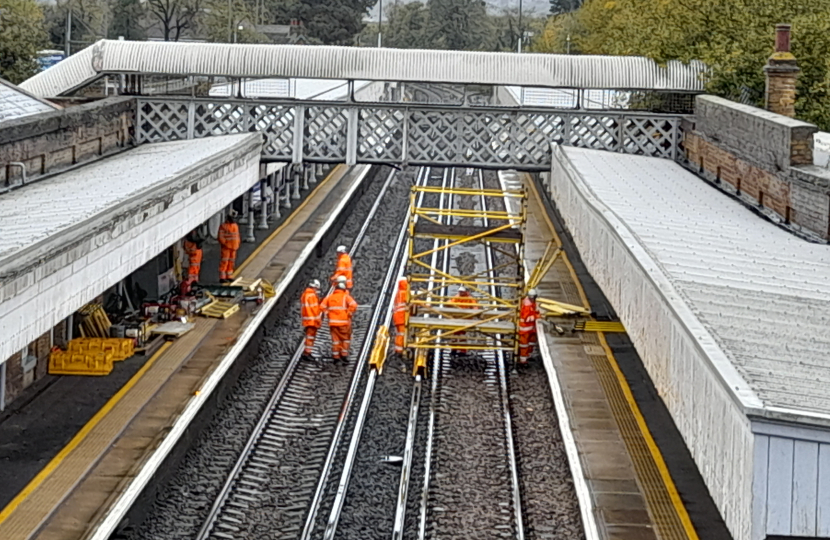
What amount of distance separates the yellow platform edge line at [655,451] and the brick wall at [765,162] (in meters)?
2.98

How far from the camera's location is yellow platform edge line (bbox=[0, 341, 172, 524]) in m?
11.0

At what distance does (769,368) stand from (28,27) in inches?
1484

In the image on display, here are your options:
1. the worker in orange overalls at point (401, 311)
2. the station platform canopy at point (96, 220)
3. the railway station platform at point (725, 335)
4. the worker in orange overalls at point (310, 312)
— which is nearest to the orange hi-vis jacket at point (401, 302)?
the worker in orange overalls at point (401, 311)

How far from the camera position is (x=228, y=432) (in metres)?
14.1

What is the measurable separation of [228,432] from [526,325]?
4.81 meters

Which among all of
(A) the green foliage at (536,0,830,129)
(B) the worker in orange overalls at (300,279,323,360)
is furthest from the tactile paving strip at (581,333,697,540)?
(A) the green foliage at (536,0,830,129)

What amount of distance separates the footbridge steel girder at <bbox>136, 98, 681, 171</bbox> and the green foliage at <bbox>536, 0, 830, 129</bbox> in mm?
1808

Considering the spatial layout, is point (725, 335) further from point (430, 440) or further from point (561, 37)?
point (561, 37)

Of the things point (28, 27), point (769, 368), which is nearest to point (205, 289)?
point (769, 368)

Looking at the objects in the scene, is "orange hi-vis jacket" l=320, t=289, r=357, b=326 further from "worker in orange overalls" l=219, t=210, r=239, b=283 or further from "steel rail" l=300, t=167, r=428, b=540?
"worker in orange overalls" l=219, t=210, r=239, b=283

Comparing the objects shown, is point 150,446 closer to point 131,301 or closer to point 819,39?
point 131,301

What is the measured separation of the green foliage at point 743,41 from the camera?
24.1 meters

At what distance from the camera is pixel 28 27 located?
4175 centimetres

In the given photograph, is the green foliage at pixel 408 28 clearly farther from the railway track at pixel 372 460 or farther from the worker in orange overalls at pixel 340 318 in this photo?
the railway track at pixel 372 460
